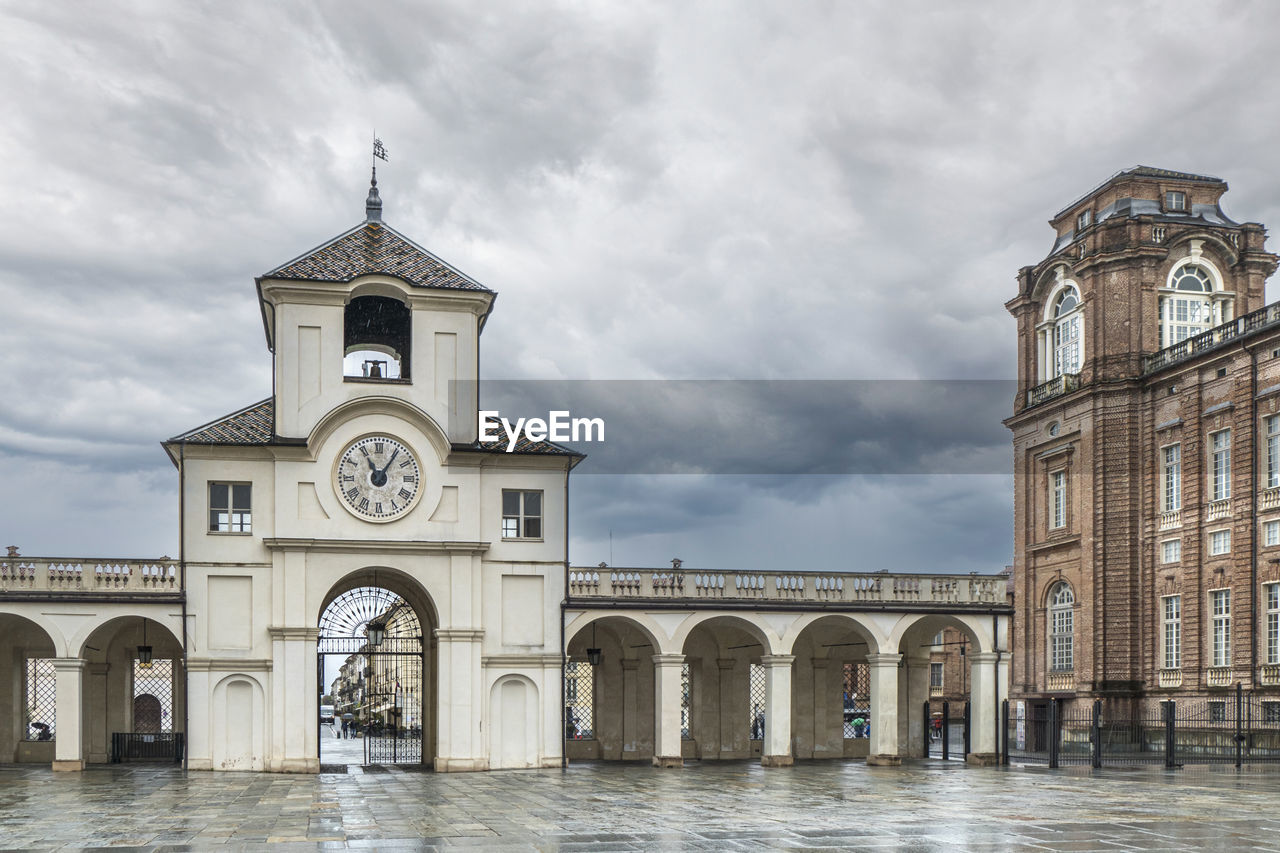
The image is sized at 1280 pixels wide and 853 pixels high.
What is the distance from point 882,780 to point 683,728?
A: 13.8 metres

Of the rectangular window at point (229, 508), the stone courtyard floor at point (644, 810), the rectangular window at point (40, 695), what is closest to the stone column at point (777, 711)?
the stone courtyard floor at point (644, 810)

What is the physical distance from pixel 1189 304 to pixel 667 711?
29.2 metres

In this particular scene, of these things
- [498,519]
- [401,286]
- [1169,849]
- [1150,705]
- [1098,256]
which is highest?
[1098,256]

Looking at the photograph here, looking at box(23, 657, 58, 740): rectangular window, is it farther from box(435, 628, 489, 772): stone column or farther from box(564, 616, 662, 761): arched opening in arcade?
box(564, 616, 662, 761): arched opening in arcade

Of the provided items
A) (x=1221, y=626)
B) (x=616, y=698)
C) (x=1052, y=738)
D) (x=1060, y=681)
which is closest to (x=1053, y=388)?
(x=1060, y=681)

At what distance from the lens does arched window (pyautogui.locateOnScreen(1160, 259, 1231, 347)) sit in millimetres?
54594

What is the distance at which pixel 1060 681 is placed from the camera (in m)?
55.9

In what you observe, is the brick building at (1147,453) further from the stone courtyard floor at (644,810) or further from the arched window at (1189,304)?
the stone courtyard floor at (644,810)

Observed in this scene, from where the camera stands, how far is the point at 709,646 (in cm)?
4431

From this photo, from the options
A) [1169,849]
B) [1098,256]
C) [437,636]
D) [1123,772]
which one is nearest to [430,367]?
[437,636]

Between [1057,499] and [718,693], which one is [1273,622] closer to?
[1057,499]

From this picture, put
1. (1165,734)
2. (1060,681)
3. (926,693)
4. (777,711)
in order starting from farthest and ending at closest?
1. (1060,681)
2. (1165,734)
3. (926,693)
4. (777,711)

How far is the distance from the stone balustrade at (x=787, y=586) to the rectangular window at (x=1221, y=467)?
11741mm

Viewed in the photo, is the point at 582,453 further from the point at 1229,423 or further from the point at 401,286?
the point at 1229,423
